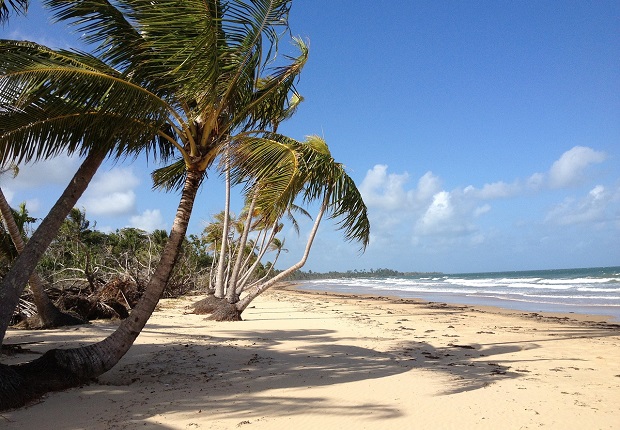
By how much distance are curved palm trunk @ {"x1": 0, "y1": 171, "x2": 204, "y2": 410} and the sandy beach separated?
176 millimetres

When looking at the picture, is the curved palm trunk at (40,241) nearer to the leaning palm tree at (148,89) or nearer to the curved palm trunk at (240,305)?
the leaning palm tree at (148,89)

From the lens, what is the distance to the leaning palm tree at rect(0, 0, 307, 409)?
17.5 ft

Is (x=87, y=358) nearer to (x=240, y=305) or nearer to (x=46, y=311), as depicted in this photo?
(x=46, y=311)

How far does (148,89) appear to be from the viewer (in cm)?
630

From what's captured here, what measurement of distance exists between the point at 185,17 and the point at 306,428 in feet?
15.4

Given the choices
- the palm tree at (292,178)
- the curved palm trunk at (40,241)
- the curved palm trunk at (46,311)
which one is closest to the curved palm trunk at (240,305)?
the curved palm trunk at (46,311)

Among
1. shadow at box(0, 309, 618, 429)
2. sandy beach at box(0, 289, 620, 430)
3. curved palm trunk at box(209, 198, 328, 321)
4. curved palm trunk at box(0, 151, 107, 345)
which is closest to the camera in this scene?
sandy beach at box(0, 289, 620, 430)

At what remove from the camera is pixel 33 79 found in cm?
504

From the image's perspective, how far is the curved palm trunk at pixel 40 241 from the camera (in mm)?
5262

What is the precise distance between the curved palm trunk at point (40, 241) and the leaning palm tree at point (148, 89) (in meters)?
0.29

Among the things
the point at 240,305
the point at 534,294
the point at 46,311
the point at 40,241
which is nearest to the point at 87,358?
the point at 40,241

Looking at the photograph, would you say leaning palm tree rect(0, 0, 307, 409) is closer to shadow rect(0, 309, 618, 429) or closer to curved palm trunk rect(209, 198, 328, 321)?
shadow rect(0, 309, 618, 429)

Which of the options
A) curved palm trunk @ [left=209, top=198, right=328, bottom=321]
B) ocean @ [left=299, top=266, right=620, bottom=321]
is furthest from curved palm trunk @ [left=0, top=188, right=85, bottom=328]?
ocean @ [left=299, top=266, right=620, bottom=321]

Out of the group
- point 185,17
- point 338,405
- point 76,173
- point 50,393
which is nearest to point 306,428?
point 338,405
